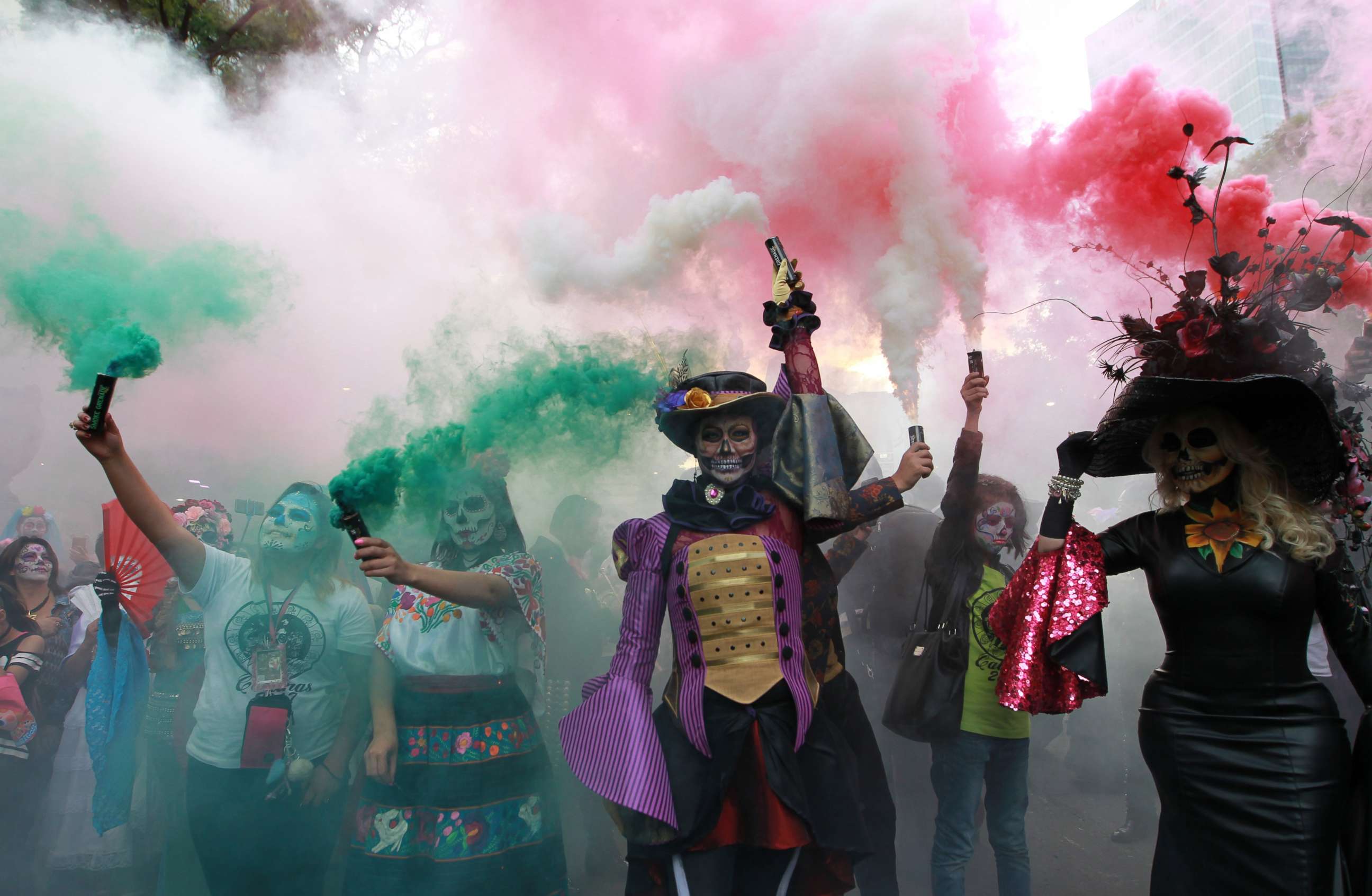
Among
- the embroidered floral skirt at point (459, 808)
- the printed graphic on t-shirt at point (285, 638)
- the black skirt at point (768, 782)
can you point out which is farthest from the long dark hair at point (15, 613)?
the black skirt at point (768, 782)

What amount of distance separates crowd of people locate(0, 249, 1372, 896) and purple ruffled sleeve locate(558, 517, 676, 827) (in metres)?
0.01

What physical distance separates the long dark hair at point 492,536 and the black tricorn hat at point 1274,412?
9.35 feet

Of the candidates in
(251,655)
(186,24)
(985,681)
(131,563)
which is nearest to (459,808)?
(251,655)

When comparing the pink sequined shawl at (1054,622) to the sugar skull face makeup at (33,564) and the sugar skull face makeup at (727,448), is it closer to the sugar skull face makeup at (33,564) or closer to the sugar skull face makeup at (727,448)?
the sugar skull face makeup at (727,448)

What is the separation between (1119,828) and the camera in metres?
5.64

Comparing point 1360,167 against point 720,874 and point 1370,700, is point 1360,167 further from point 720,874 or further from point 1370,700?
point 720,874

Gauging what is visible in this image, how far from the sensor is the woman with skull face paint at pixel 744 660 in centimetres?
296

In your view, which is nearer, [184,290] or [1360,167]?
[184,290]

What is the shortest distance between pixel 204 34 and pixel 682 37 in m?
3.11

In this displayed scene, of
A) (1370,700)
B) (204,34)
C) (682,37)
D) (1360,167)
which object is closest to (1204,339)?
(1370,700)

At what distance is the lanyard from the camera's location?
3.92 meters

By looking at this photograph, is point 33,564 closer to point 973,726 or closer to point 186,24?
point 186,24

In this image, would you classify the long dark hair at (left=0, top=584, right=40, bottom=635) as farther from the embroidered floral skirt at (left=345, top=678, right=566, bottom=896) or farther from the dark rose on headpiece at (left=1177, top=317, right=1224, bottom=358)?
the dark rose on headpiece at (left=1177, top=317, right=1224, bottom=358)

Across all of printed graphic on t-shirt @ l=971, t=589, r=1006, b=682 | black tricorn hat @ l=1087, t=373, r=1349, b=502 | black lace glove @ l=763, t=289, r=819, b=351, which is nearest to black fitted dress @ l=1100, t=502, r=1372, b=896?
black tricorn hat @ l=1087, t=373, r=1349, b=502
